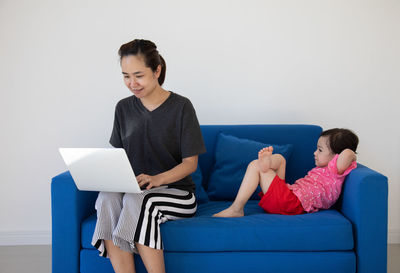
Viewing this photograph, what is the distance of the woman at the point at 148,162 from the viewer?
6.19 feet

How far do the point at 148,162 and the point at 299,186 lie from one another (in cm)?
81

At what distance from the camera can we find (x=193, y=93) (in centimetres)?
301

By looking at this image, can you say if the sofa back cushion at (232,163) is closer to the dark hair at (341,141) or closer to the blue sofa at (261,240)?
the dark hair at (341,141)

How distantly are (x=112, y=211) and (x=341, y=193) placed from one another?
1160 mm

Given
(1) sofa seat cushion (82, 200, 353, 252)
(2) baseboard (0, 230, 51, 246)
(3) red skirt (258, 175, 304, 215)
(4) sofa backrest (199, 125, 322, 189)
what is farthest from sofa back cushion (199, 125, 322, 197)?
(2) baseboard (0, 230, 51, 246)

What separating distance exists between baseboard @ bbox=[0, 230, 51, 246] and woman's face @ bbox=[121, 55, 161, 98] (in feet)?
4.98

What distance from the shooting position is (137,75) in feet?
6.77

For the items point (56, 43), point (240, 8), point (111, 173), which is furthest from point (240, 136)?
point (56, 43)

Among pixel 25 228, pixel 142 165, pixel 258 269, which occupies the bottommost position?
pixel 25 228

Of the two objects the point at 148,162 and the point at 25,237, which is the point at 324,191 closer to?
the point at 148,162

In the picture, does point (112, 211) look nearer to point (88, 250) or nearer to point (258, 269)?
point (88, 250)

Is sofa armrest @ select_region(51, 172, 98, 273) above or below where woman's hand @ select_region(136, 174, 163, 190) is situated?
below

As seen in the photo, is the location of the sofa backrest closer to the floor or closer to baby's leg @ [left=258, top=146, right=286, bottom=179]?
baby's leg @ [left=258, top=146, right=286, bottom=179]

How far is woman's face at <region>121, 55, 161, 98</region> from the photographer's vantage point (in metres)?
2.05
